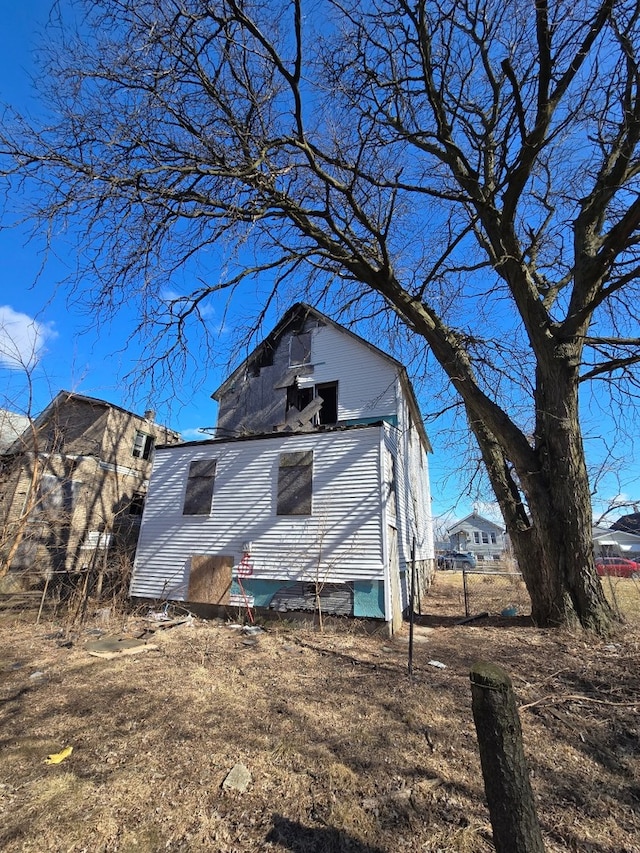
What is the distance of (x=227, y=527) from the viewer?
10.9 m

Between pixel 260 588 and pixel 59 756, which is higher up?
pixel 260 588

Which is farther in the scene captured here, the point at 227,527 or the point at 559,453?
the point at 227,527

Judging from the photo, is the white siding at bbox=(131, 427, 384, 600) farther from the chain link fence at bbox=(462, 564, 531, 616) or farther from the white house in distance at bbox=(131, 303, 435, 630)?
the chain link fence at bbox=(462, 564, 531, 616)

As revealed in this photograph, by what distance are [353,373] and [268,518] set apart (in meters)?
6.81

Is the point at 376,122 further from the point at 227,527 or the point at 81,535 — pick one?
the point at 81,535

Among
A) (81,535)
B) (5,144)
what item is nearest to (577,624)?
(5,144)

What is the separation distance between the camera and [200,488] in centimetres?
1161

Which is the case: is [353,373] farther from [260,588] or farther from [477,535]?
[477,535]

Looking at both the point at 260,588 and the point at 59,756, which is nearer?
the point at 59,756

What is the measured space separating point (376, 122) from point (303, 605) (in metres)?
9.97

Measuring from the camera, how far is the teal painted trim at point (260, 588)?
9891 millimetres

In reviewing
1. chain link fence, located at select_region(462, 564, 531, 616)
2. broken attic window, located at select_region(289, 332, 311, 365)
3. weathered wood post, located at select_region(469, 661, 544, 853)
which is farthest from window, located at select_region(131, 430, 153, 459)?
weathered wood post, located at select_region(469, 661, 544, 853)

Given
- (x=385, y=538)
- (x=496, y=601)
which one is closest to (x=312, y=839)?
(x=385, y=538)

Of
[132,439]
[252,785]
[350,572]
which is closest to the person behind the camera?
[252,785]
